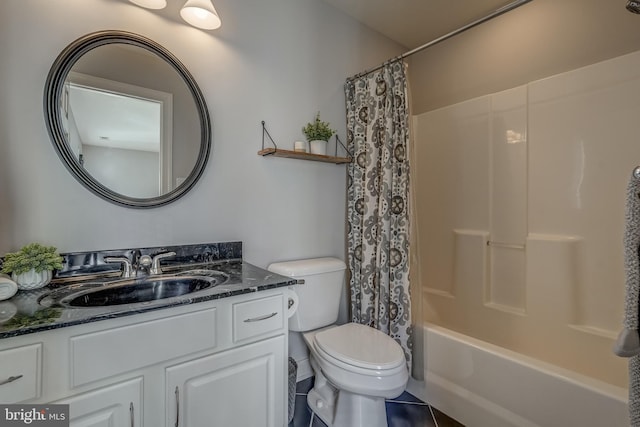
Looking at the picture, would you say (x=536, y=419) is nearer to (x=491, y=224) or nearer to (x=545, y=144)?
(x=491, y=224)

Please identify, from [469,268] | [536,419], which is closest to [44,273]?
[536,419]

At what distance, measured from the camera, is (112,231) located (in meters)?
1.29

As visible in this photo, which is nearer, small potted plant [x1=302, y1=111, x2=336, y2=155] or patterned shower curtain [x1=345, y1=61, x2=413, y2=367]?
patterned shower curtain [x1=345, y1=61, x2=413, y2=367]

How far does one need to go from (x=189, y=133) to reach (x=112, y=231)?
22.7 inches

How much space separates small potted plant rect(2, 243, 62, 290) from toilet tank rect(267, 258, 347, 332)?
942 mm

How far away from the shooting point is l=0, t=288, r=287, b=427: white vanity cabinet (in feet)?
2.55

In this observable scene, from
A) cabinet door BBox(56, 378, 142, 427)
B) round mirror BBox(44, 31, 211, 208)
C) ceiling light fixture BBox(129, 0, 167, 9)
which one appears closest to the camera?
cabinet door BBox(56, 378, 142, 427)

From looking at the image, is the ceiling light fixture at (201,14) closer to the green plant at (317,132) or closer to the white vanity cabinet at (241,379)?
the green plant at (317,132)

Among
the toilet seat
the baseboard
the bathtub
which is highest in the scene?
the toilet seat

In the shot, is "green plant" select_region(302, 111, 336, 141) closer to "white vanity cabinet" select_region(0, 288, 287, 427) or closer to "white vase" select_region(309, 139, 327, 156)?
"white vase" select_region(309, 139, 327, 156)

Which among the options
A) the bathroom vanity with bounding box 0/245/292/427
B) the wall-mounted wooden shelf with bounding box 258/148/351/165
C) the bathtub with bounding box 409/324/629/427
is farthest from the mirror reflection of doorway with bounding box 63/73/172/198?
the bathtub with bounding box 409/324/629/427

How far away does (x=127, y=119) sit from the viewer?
1329 mm

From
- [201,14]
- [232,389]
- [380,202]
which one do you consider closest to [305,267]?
[380,202]

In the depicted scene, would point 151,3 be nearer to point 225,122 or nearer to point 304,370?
point 225,122
